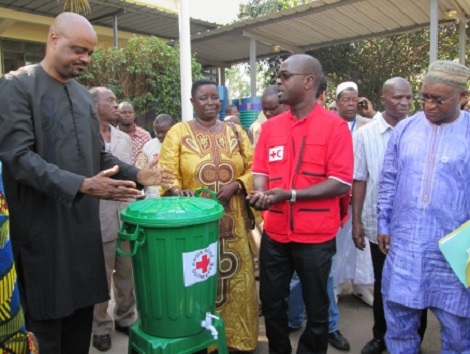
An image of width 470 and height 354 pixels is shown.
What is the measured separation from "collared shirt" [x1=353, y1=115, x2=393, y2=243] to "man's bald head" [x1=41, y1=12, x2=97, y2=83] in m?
1.93

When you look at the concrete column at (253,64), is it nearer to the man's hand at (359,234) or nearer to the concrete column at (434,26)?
the concrete column at (434,26)

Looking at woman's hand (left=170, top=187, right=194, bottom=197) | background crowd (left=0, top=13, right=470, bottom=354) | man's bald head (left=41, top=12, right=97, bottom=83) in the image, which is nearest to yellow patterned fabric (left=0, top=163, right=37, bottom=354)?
background crowd (left=0, top=13, right=470, bottom=354)

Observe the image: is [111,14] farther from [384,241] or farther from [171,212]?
[384,241]

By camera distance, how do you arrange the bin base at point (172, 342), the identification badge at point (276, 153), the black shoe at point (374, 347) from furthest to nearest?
the black shoe at point (374, 347) < the identification badge at point (276, 153) < the bin base at point (172, 342)

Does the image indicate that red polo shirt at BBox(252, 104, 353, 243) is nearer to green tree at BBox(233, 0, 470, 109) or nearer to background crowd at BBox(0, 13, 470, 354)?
background crowd at BBox(0, 13, 470, 354)

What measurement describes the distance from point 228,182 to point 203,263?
0.88 m

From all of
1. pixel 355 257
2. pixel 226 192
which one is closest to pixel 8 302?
pixel 226 192

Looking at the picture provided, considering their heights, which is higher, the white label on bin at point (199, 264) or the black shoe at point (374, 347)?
the white label on bin at point (199, 264)

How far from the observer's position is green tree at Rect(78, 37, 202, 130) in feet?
25.9

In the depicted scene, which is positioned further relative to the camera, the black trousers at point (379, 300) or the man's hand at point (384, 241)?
the black trousers at point (379, 300)

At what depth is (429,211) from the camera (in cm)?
232

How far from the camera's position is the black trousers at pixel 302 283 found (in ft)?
8.55

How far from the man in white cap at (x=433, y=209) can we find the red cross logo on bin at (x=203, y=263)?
1.01 m

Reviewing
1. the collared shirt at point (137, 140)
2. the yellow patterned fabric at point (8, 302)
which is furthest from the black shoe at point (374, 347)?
the collared shirt at point (137, 140)
